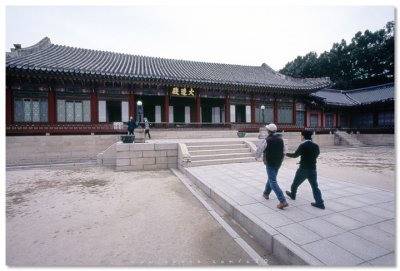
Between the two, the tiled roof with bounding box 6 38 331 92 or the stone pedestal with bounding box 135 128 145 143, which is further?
the tiled roof with bounding box 6 38 331 92

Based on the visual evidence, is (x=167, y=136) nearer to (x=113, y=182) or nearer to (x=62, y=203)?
(x=113, y=182)

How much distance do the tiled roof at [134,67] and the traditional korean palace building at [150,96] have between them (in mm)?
49

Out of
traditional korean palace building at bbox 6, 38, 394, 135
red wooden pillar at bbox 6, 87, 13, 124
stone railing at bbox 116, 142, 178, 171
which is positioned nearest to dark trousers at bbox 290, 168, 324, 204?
stone railing at bbox 116, 142, 178, 171

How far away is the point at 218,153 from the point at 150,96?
9.13 metres

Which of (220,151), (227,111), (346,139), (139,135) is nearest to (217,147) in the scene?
(220,151)

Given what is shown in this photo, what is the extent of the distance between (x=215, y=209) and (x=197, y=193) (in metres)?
1.13

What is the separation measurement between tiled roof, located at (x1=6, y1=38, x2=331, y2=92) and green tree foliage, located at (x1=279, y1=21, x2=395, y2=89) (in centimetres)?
2090

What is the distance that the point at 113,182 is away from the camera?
21.3ft

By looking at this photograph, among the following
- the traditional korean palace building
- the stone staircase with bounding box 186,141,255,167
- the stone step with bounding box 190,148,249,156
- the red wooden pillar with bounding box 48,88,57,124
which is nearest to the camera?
the stone staircase with bounding box 186,141,255,167

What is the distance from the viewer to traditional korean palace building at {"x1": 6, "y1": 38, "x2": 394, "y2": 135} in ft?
38.7

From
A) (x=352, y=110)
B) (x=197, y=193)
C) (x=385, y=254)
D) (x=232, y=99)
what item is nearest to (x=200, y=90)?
(x=232, y=99)

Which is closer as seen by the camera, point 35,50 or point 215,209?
point 215,209

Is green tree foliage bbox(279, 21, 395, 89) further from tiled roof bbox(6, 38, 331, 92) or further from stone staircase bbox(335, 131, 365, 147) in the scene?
tiled roof bbox(6, 38, 331, 92)

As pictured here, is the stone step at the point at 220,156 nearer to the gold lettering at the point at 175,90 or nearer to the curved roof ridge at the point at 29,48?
the gold lettering at the point at 175,90
